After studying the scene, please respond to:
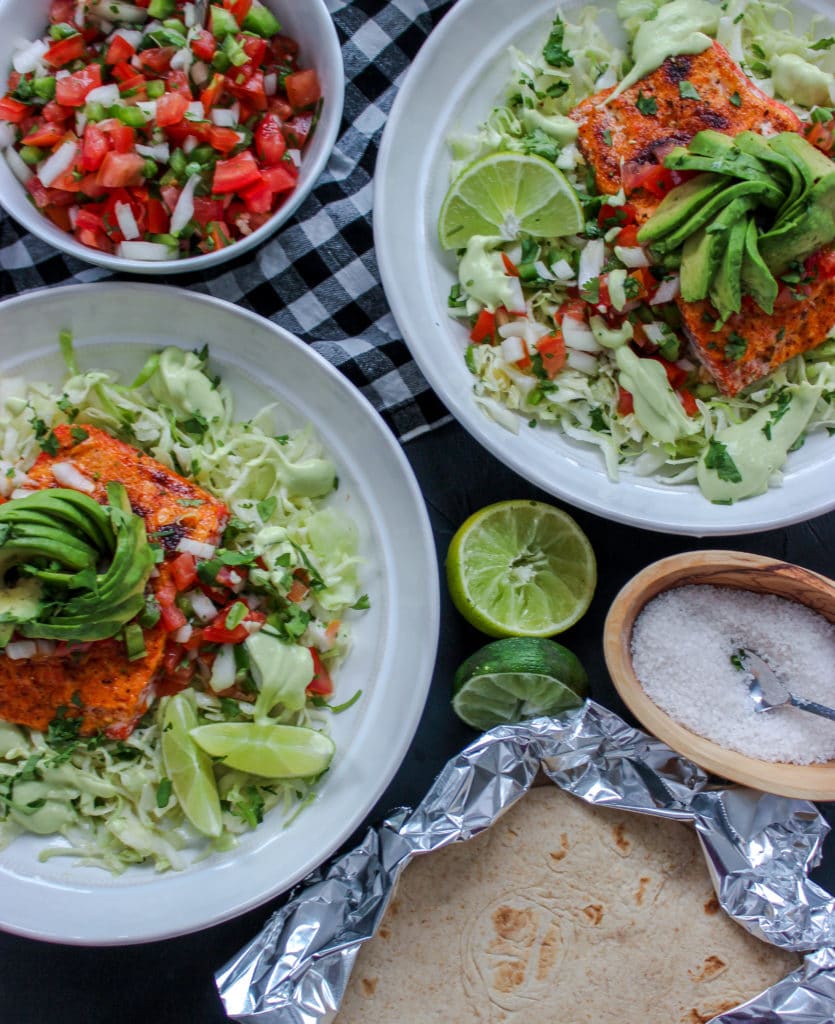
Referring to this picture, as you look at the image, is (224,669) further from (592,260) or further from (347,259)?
(592,260)

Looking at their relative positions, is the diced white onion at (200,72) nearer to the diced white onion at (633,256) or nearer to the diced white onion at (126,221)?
the diced white onion at (126,221)

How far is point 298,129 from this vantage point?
354cm

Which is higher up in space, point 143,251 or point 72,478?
point 143,251

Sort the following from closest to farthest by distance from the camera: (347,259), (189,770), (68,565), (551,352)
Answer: (68,565)
(189,770)
(551,352)
(347,259)

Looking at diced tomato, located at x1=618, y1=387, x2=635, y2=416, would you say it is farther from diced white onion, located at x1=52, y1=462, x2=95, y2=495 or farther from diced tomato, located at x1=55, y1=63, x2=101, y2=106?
diced tomato, located at x1=55, y1=63, x2=101, y2=106

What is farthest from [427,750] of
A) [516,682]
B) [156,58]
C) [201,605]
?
[156,58]

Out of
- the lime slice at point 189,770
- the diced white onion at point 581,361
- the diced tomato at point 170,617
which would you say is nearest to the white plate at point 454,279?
the diced white onion at point 581,361

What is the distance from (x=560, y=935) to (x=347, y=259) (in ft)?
9.16

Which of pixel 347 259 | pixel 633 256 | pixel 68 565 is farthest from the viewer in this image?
pixel 347 259

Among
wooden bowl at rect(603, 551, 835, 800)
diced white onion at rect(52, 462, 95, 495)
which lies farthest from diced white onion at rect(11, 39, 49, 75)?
wooden bowl at rect(603, 551, 835, 800)

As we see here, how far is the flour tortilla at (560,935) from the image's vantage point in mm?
3449

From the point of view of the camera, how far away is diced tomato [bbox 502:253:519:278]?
11.2ft

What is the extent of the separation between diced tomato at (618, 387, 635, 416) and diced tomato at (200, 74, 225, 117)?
6.11ft

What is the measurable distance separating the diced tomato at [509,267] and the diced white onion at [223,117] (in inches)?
44.8
